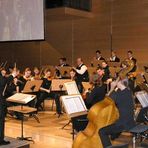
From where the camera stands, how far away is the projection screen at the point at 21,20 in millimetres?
9461

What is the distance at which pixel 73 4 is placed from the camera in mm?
14445

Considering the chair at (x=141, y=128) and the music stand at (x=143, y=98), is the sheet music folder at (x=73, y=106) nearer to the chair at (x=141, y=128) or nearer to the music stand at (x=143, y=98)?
the chair at (x=141, y=128)

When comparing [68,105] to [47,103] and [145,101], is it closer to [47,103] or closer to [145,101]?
[145,101]

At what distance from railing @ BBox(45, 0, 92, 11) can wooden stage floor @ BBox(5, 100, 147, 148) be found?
19.4 feet

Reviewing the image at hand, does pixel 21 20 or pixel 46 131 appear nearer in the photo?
pixel 46 131

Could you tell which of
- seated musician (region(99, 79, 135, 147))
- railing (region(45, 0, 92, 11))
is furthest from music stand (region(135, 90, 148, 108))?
railing (region(45, 0, 92, 11))

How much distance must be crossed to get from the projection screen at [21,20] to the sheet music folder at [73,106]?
13.2 feet

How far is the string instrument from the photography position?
4.93 metres

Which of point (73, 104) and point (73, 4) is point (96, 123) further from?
point (73, 4)

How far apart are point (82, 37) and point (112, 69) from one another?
551 centimetres

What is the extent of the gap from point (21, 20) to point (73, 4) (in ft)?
16.8

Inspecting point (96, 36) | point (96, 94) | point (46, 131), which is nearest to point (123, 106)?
point (96, 94)

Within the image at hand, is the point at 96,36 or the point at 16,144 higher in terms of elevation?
the point at 96,36

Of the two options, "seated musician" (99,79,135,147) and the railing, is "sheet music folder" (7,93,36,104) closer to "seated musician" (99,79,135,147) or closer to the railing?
"seated musician" (99,79,135,147)
